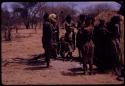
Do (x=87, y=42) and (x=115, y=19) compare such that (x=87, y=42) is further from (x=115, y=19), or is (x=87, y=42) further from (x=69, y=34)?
(x=69, y=34)

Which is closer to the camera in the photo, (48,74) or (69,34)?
(48,74)

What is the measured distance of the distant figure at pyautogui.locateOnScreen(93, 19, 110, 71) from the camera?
9.40 metres

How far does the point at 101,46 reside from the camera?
977 cm

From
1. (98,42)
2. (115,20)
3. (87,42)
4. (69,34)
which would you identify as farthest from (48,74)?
(69,34)

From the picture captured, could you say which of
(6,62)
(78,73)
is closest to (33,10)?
(6,62)

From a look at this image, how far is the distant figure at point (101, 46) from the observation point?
940cm

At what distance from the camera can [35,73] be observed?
9961 mm

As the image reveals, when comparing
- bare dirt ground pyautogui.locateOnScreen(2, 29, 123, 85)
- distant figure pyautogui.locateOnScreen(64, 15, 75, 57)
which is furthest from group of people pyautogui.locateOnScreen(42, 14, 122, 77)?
distant figure pyautogui.locateOnScreen(64, 15, 75, 57)

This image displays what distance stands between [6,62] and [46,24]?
294 cm

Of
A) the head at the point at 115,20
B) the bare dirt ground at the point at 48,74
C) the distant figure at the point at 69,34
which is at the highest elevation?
the head at the point at 115,20

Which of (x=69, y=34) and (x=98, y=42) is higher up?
(x=98, y=42)

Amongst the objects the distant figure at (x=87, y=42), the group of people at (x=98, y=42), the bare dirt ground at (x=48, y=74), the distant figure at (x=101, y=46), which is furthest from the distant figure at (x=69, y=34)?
the distant figure at (x=87, y=42)

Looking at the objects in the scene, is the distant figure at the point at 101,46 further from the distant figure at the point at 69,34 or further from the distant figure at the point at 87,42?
the distant figure at the point at 69,34

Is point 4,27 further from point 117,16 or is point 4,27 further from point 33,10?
point 117,16
